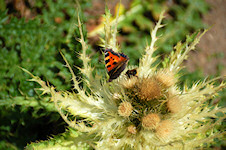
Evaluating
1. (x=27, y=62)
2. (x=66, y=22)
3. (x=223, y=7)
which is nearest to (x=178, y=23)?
(x=223, y=7)

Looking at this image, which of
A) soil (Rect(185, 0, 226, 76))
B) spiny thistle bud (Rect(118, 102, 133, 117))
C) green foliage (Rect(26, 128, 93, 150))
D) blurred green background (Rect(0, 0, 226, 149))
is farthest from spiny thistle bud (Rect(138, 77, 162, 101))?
soil (Rect(185, 0, 226, 76))

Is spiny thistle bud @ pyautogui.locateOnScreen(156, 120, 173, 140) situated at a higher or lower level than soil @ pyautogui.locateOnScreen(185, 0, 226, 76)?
lower

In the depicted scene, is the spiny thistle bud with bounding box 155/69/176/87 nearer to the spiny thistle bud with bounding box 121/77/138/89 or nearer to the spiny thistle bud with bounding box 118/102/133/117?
the spiny thistle bud with bounding box 121/77/138/89

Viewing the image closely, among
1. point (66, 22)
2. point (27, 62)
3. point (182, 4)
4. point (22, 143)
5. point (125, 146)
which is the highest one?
point (182, 4)

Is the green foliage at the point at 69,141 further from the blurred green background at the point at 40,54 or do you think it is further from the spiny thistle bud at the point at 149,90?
the spiny thistle bud at the point at 149,90

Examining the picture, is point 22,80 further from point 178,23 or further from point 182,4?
point 182,4

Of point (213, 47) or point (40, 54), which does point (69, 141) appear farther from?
point (213, 47)

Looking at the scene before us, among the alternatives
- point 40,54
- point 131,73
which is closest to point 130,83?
point 131,73
